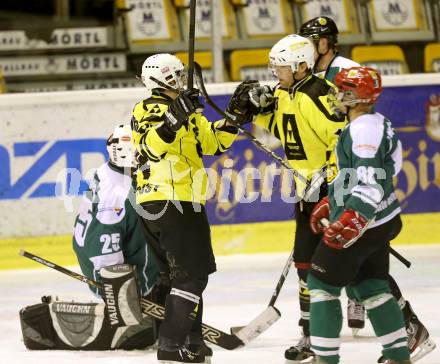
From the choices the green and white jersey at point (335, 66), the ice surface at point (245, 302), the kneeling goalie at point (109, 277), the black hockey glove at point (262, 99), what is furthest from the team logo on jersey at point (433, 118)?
the black hockey glove at point (262, 99)

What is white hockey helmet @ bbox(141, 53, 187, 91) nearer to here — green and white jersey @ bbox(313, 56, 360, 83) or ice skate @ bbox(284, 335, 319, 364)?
green and white jersey @ bbox(313, 56, 360, 83)

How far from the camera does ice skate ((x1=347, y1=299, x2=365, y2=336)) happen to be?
4770 mm

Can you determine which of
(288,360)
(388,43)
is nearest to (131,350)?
(288,360)

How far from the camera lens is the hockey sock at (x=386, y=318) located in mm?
3816

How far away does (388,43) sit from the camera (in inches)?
334


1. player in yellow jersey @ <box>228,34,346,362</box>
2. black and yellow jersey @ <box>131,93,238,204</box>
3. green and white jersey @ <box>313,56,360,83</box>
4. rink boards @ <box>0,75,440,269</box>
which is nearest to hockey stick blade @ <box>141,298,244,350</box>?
player in yellow jersey @ <box>228,34,346,362</box>

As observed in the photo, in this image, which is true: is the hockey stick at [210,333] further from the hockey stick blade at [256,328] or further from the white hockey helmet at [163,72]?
the white hockey helmet at [163,72]

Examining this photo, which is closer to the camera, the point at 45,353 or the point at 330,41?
the point at 45,353

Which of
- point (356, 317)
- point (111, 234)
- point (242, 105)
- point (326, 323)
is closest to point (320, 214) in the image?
point (326, 323)

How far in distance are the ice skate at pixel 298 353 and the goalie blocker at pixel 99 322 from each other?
60 cm

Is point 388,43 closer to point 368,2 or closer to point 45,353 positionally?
point 368,2

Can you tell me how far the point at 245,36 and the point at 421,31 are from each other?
4.59ft

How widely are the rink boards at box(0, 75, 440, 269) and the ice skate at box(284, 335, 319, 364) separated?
7.17 feet

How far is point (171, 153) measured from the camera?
13.9 feet
